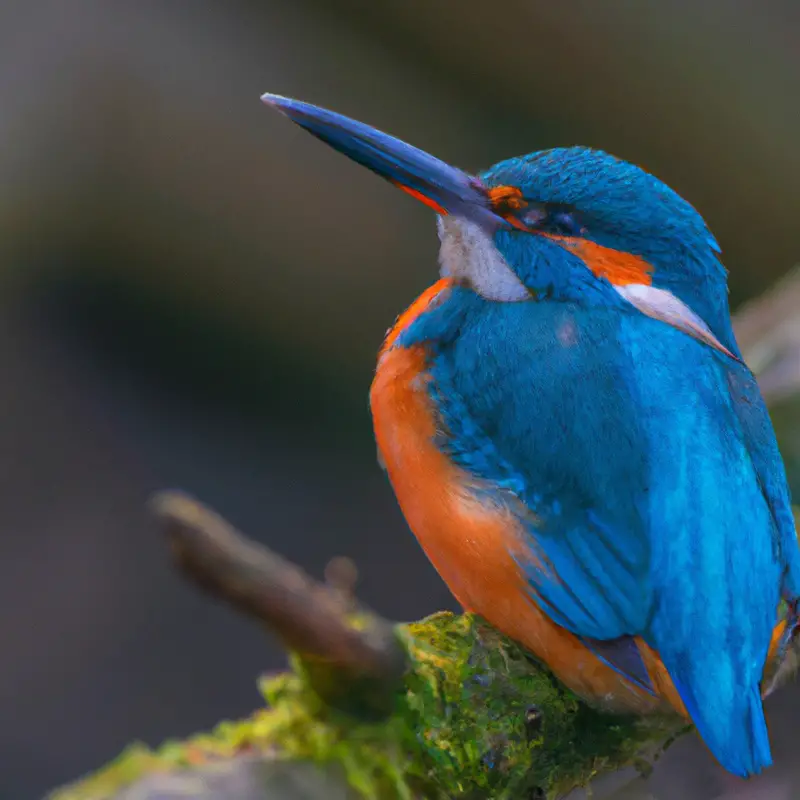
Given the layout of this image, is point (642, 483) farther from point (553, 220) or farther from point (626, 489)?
point (553, 220)

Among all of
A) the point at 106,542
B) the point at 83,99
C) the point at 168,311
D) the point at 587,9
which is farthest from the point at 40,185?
the point at 587,9

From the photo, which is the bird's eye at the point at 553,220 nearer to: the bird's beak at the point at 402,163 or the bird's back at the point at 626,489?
the bird's beak at the point at 402,163

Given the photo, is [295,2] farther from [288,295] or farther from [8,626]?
[8,626]

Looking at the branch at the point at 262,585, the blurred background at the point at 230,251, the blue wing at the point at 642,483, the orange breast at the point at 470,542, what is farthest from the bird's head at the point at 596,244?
the blurred background at the point at 230,251

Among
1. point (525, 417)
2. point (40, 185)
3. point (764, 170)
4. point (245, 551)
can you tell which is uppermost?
point (40, 185)

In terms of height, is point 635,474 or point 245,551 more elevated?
point 245,551

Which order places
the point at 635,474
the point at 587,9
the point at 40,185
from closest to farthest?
the point at 635,474 < the point at 587,9 < the point at 40,185

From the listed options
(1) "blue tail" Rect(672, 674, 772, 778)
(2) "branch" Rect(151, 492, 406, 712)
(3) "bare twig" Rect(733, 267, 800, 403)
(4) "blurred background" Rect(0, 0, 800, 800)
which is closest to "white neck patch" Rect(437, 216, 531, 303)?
(1) "blue tail" Rect(672, 674, 772, 778)

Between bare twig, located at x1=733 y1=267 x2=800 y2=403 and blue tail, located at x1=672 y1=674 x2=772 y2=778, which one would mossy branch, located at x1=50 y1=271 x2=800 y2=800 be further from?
bare twig, located at x1=733 y1=267 x2=800 y2=403
